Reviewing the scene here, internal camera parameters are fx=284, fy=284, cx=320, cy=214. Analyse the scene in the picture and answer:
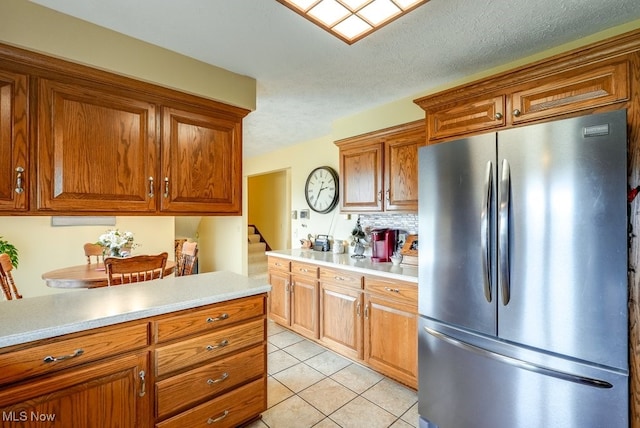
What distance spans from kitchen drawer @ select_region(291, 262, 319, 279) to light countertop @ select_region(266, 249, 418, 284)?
2.4 inches

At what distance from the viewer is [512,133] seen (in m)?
1.49

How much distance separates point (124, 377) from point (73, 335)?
32 cm

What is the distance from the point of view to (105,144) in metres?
1.63

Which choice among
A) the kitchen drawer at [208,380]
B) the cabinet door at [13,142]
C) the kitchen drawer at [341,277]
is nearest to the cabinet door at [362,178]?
the kitchen drawer at [341,277]

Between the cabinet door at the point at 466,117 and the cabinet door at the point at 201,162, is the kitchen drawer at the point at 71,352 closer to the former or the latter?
the cabinet door at the point at 201,162

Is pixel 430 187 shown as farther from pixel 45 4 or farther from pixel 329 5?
pixel 45 4

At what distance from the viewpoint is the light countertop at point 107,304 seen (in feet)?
3.93

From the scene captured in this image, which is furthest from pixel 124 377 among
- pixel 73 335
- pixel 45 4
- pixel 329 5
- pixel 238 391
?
pixel 329 5

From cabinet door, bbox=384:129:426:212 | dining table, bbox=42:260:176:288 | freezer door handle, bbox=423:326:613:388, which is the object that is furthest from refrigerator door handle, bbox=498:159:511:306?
dining table, bbox=42:260:176:288

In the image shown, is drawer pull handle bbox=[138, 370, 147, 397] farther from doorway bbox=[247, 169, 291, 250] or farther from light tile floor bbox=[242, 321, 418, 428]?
→ doorway bbox=[247, 169, 291, 250]

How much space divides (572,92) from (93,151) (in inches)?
101

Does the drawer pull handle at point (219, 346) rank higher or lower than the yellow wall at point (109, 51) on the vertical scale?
lower

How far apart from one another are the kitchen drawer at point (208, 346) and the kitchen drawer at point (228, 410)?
0.26 m

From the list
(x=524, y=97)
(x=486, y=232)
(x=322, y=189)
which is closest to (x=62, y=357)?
(x=486, y=232)
